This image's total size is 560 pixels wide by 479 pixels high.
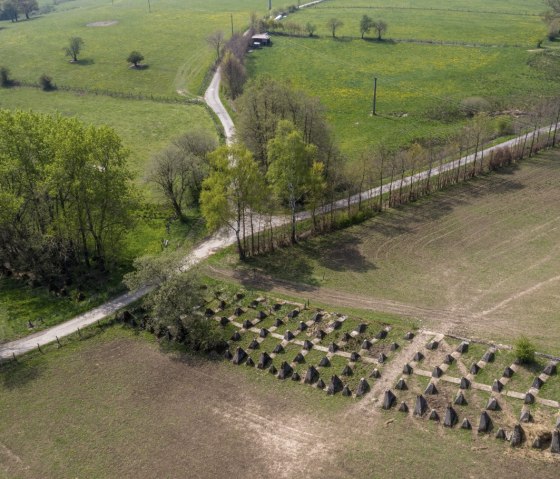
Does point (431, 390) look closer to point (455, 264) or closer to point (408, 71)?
point (455, 264)

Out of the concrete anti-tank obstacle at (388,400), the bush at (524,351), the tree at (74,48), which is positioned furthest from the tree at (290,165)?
the tree at (74,48)

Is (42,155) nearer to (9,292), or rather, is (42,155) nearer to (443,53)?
(9,292)

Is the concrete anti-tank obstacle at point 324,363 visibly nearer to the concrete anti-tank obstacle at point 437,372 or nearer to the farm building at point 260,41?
the concrete anti-tank obstacle at point 437,372

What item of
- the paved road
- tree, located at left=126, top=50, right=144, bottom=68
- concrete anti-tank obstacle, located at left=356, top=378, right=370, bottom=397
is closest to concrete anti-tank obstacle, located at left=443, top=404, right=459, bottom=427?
concrete anti-tank obstacle, located at left=356, top=378, right=370, bottom=397

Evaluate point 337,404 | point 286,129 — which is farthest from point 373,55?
point 337,404

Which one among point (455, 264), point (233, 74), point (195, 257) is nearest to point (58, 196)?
point (195, 257)

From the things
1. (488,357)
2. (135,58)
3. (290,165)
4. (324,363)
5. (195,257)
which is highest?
(135,58)
